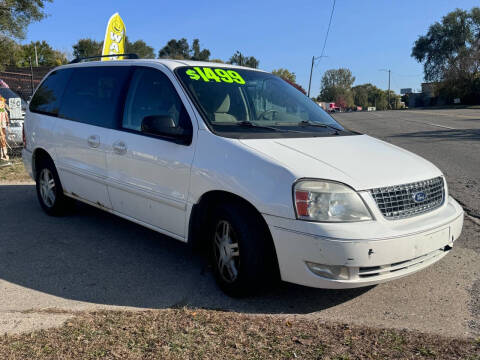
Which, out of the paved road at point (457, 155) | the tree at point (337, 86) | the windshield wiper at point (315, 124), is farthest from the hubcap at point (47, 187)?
the tree at point (337, 86)

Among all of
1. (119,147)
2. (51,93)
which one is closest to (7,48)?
(51,93)

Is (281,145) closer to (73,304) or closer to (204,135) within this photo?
(204,135)

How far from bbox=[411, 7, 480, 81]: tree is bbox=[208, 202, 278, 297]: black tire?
7499cm

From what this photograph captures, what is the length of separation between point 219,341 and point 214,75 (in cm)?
252

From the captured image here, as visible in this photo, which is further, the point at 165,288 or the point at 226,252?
the point at 165,288

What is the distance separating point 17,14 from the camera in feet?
66.3

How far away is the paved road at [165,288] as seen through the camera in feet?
11.1

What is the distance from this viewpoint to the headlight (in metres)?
3.15

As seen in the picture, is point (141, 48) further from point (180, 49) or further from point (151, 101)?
point (151, 101)

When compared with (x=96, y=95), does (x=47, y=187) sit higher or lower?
lower

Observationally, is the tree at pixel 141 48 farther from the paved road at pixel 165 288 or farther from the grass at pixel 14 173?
the paved road at pixel 165 288

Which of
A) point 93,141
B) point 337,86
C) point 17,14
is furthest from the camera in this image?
point 337,86

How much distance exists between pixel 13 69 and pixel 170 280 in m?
26.0

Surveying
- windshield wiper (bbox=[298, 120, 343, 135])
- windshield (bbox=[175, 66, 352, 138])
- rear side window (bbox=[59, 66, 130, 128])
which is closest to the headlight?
windshield (bbox=[175, 66, 352, 138])
